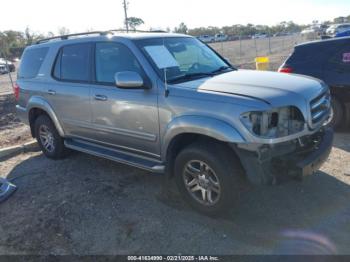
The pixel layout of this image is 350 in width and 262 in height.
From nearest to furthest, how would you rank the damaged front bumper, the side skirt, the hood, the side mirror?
the damaged front bumper
the hood
the side mirror
the side skirt

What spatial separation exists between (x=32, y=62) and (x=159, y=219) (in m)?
3.69

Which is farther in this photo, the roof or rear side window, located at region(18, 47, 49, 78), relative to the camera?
rear side window, located at region(18, 47, 49, 78)

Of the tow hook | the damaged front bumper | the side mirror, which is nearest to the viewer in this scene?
the damaged front bumper

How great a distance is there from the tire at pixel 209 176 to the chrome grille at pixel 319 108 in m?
0.93

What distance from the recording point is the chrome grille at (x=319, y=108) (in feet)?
12.1

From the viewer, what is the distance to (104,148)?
499 cm

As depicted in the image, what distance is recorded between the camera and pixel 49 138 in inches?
239

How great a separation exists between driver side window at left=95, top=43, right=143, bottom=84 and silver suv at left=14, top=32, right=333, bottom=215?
12 millimetres

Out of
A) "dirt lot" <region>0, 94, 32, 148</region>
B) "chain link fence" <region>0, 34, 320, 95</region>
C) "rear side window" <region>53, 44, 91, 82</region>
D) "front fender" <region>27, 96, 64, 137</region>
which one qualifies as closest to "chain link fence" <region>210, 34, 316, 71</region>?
"chain link fence" <region>0, 34, 320, 95</region>

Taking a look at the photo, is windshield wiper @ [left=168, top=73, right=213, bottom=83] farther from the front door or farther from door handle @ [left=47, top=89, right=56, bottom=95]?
door handle @ [left=47, top=89, right=56, bottom=95]

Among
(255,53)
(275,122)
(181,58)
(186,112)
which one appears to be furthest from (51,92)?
(255,53)

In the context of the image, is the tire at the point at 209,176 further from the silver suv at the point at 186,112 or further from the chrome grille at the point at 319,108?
the chrome grille at the point at 319,108

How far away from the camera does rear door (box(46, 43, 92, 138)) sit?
4.96 metres

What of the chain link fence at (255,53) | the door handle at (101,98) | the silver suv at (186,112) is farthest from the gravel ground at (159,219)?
the chain link fence at (255,53)
